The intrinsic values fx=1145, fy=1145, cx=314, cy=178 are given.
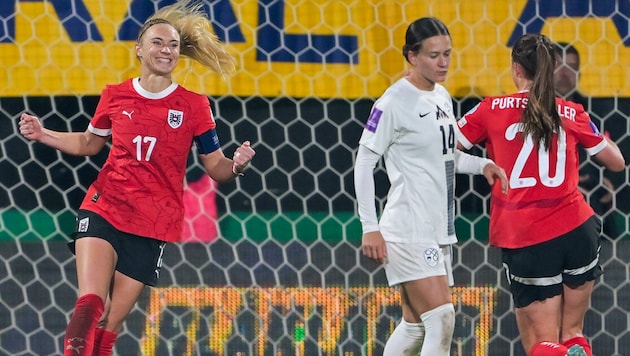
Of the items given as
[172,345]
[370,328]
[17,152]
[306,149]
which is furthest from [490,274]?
[17,152]

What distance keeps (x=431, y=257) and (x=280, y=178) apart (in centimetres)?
120

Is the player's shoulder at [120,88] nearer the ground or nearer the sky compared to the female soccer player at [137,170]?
nearer the sky

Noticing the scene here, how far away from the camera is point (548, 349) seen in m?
3.82

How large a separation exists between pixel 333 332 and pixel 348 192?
57cm

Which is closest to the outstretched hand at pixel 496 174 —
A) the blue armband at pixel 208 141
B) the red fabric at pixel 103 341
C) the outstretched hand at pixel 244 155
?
the outstretched hand at pixel 244 155

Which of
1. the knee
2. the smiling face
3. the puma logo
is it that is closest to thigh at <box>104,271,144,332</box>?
the puma logo

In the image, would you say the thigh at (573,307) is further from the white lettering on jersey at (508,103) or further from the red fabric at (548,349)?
the white lettering on jersey at (508,103)

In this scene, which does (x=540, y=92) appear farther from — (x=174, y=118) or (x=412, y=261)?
(x=174, y=118)

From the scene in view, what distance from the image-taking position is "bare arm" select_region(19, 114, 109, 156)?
148 inches

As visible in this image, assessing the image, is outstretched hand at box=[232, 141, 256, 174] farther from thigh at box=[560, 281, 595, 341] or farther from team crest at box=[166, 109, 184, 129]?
thigh at box=[560, 281, 595, 341]

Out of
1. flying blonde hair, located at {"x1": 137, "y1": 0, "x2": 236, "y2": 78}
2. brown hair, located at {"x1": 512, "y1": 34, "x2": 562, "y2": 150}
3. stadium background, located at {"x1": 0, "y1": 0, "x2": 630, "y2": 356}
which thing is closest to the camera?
brown hair, located at {"x1": 512, "y1": 34, "x2": 562, "y2": 150}

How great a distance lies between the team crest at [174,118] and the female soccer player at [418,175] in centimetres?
65

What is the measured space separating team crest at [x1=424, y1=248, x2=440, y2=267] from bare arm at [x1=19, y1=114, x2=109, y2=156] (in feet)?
3.93

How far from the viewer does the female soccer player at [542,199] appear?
3826mm
